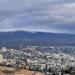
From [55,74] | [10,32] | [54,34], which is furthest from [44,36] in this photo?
[55,74]

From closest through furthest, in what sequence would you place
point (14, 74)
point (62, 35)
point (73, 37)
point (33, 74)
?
point (14, 74) < point (33, 74) < point (73, 37) < point (62, 35)

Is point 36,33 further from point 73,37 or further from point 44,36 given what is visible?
point 73,37

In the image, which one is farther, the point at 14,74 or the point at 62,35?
the point at 62,35

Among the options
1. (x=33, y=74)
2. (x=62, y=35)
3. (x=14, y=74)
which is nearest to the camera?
(x=14, y=74)

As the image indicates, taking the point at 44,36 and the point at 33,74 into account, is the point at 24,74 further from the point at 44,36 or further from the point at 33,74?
the point at 44,36

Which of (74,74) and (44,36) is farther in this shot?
(44,36)

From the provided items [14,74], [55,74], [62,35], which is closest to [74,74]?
[55,74]

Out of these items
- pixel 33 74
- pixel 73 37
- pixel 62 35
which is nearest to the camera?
pixel 33 74

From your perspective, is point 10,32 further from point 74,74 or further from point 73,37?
point 74,74
